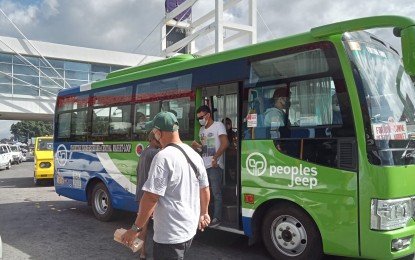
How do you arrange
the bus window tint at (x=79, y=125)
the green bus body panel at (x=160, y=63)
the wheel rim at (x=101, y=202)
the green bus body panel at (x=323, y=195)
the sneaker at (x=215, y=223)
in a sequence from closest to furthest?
the green bus body panel at (x=323, y=195), the sneaker at (x=215, y=223), the green bus body panel at (x=160, y=63), the wheel rim at (x=101, y=202), the bus window tint at (x=79, y=125)

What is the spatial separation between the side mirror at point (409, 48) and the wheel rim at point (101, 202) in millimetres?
6442

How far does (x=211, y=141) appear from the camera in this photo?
6023 mm

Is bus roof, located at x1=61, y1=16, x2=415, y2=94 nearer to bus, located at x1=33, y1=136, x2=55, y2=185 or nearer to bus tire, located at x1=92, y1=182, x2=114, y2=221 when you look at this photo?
bus tire, located at x1=92, y1=182, x2=114, y2=221

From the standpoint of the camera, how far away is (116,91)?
319 inches

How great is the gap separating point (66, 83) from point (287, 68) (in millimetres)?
28784

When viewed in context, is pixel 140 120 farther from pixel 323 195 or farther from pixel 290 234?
pixel 323 195

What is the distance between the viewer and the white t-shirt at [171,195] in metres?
2.85

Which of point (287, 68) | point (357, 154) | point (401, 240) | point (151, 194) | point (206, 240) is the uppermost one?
point (287, 68)

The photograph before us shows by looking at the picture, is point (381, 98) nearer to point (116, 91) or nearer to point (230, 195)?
point (230, 195)

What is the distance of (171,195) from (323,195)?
2346 millimetres

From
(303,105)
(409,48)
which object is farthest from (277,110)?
(409,48)

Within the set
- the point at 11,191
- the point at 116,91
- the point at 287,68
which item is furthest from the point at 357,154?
the point at 11,191

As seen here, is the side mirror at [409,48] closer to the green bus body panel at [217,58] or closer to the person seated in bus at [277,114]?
the green bus body panel at [217,58]

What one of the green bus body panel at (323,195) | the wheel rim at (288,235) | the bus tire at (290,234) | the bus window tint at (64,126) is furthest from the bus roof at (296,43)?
the wheel rim at (288,235)
